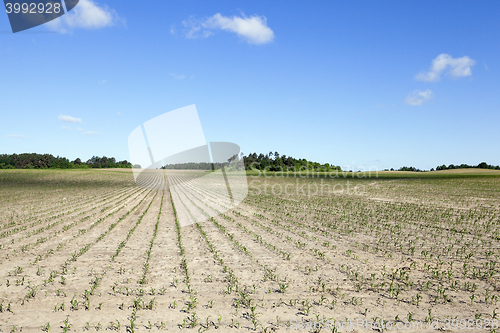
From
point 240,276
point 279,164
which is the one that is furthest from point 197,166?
point 240,276

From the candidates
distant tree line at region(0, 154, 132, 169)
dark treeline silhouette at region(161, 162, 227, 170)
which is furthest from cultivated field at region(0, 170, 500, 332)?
distant tree line at region(0, 154, 132, 169)

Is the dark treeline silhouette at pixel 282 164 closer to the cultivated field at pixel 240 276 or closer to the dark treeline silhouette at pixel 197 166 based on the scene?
the dark treeline silhouette at pixel 197 166

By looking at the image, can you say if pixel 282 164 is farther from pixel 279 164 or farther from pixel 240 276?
pixel 240 276

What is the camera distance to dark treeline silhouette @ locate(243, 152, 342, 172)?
140000 millimetres

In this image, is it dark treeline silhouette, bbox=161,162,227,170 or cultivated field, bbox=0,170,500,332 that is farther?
dark treeline silhouette, bbox=161,162,227,170

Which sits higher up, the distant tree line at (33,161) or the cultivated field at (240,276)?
the distant tree line at (33,161)

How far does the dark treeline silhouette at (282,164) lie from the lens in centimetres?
14000

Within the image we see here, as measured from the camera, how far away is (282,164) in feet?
481

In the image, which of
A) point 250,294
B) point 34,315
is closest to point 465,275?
point 250,294

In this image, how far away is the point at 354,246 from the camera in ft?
38.0

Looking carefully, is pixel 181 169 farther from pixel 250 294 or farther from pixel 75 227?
pixel 250 294

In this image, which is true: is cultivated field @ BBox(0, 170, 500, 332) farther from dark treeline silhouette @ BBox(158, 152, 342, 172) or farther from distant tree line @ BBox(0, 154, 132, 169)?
distant tree line @ BBox(0, 154, 132, 169)

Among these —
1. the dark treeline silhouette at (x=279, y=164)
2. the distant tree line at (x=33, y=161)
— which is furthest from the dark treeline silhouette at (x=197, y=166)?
the distant tree line at (x=33, y=161)

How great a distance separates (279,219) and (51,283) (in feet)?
39.5
